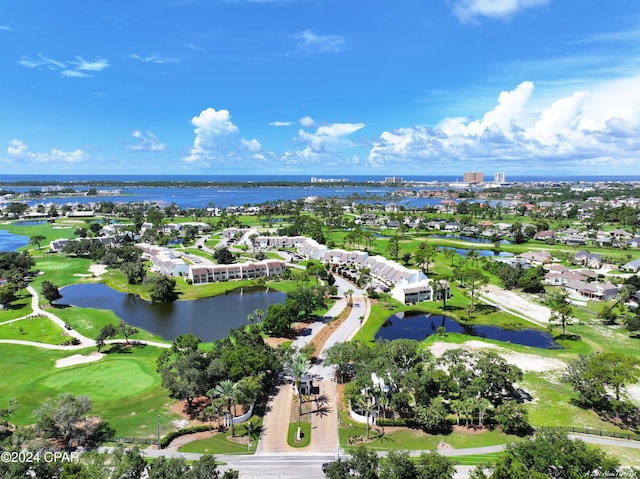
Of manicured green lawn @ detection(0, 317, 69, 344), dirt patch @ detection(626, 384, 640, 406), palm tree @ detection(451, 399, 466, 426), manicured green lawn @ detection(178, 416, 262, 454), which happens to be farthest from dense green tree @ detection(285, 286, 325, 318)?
dirt patch @ detection(626, 384, 640, 406)

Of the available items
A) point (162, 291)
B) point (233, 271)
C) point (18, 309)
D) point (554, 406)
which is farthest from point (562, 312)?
point (18, 309)

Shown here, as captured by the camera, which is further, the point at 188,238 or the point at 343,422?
the point at 188,238

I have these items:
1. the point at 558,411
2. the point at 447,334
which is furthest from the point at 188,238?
the point at 558,411

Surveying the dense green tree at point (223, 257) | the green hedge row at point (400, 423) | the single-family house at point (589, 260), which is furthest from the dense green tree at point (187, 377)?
the single-family house at point (589, 260)

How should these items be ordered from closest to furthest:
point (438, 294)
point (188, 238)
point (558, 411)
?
point (558, 411), point (438, 294), point (188, 238)

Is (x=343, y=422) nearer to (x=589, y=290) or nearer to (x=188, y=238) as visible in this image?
(x=589, y=290)

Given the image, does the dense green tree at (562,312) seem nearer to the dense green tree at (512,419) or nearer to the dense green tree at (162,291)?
the dense green tree at (512,419)
